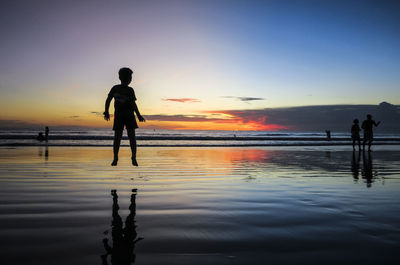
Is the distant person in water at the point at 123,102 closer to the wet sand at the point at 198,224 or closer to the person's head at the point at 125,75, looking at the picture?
the person's head at the point at 125,75

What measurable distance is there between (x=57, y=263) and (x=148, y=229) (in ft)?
3.06

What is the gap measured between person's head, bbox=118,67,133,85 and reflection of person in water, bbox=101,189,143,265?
4012 mm

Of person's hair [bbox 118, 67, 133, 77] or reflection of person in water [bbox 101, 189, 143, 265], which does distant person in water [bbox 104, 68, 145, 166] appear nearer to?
person's hair [bbox 118, 67, 133, 77]

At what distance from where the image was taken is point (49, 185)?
543 centimetres

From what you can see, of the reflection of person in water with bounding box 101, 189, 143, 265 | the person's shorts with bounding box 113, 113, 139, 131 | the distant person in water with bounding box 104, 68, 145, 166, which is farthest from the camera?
the person's shorts with bounding box 113, 113, 139, 131

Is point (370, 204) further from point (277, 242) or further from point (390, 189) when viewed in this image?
point (277, 242)

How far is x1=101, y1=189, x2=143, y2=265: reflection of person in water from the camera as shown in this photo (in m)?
2.13

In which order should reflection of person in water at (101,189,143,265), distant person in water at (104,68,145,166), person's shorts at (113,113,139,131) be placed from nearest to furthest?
reflection of person in water at (101,189,143,265), distant person in water at (104,68,145,166), person's shorts at (113,113,139,131)

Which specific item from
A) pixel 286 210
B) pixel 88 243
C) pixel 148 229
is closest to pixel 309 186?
pixel 286 210

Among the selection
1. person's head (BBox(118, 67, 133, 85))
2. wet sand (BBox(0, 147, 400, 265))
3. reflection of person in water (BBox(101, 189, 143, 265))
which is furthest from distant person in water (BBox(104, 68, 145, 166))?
reflection of person in water (BBox(101, 189, 143, 265))

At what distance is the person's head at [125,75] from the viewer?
6711mm

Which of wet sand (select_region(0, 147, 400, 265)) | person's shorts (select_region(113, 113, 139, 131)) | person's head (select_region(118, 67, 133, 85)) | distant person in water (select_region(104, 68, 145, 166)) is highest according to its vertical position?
person's head (select_region(118, 67, 133, 85))

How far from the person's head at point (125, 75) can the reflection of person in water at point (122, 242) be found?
13.2ft

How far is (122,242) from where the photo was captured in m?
2.46
